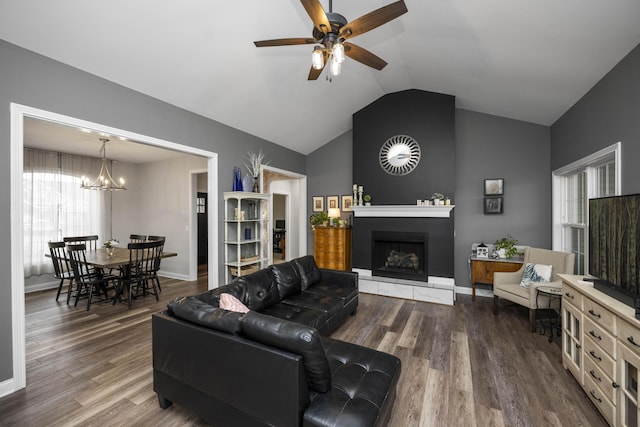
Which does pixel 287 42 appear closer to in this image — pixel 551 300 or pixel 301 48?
pixel 301 48

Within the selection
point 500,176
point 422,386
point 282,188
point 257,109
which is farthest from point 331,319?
point 282,188

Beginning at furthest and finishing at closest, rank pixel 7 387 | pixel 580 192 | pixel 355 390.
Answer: pixel 580 192 → pixel 7 387 → pixel 355 390

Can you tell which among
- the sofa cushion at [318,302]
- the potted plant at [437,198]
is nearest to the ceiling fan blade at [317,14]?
the sofa cushion at [318,302]

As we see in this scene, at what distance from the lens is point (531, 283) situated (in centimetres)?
338

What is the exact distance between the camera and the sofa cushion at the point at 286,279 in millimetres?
3224

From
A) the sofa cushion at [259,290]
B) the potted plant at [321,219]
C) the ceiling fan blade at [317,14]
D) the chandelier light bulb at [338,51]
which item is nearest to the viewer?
the ceiling fan blade at [317,14]

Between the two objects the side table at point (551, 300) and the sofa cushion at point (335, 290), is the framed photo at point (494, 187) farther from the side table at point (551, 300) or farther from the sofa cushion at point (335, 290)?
→ the sofa cushion at point (335, 290)

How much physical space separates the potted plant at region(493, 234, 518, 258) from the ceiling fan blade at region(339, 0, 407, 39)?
13.2ft

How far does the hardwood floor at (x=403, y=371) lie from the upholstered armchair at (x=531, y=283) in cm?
34

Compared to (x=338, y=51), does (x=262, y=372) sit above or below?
below

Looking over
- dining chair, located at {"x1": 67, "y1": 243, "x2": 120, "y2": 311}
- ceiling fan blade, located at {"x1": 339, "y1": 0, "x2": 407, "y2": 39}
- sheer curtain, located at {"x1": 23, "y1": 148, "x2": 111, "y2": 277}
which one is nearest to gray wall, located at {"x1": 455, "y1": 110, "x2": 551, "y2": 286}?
ceiling fan blade, located at {"x1": 339, "y1": 0, "x2": 407, "y2": 39}

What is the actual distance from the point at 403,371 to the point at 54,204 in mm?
6899

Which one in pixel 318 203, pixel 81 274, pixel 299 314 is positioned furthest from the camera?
pixel 318 203

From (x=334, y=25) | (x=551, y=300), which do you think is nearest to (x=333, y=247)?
(x=551, y=300)
